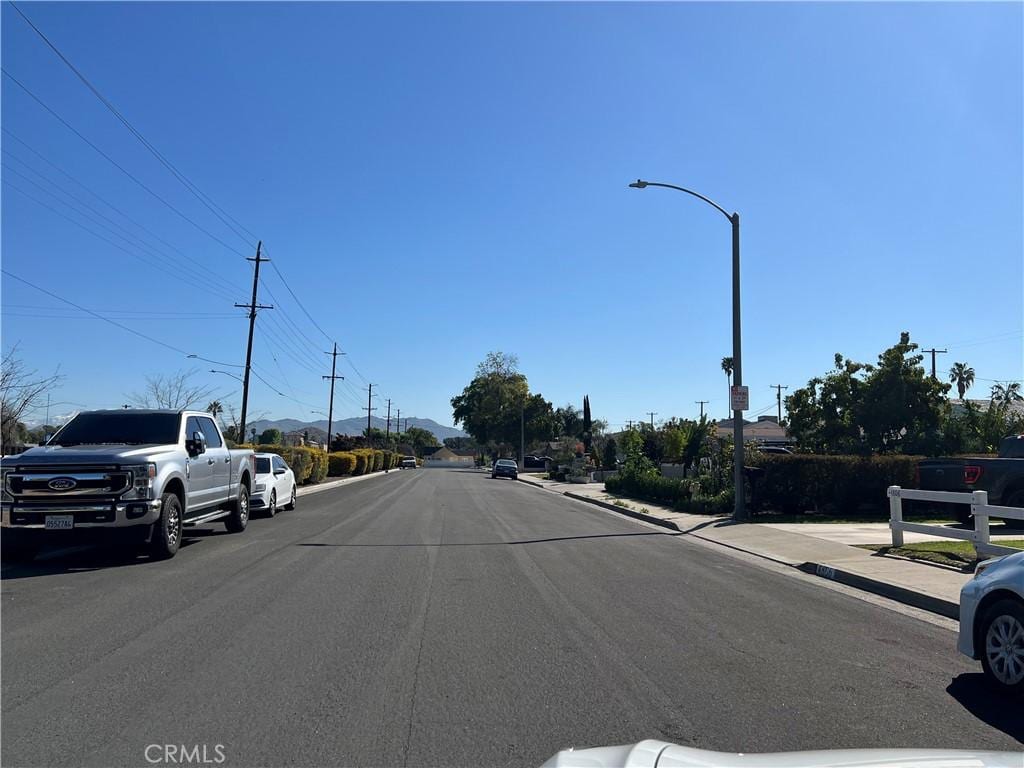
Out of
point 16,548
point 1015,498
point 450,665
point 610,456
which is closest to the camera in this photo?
point 450,665

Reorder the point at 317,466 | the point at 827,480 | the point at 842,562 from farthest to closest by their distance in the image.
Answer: the point at 317,466
the point at 827,480
the point at 842,562

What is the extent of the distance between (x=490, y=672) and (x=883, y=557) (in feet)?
29.3

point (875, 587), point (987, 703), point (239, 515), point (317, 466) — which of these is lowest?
point (987, 703)

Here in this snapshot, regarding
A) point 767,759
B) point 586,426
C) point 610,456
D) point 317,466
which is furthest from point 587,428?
point 767,759

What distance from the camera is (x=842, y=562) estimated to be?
12633mm

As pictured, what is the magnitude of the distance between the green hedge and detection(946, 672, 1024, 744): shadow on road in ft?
47.0

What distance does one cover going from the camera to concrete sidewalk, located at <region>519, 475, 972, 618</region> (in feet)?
33.0

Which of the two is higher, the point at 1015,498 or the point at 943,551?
the point at 1015,498

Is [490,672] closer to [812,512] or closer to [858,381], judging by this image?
[812,512]

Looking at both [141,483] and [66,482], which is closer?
[66,482]

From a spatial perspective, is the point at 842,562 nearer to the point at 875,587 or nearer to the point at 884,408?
the point at 875,587

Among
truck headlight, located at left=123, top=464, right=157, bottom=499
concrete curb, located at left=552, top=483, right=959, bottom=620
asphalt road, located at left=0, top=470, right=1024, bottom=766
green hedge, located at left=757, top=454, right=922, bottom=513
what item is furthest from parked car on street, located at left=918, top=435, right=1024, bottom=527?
truck headlight, located at left=123, top=464, right=157, bottom=499

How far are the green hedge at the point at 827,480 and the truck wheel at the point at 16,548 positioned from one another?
1611 cm

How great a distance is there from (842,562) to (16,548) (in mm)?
12414
